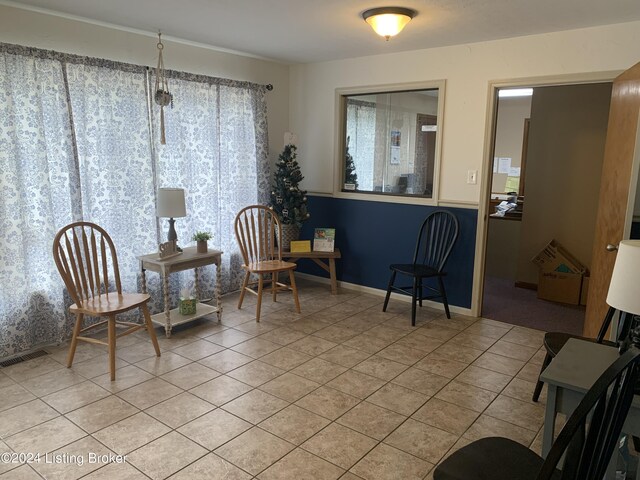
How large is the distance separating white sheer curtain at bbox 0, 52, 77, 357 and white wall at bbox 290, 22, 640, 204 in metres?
2.52

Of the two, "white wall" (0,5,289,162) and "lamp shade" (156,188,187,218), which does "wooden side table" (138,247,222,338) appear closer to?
"lamp shade" (156,188,187,218)

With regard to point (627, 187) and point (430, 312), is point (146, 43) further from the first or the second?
point (627, 187)

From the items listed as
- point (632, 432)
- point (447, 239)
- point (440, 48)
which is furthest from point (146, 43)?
point (632, 432)

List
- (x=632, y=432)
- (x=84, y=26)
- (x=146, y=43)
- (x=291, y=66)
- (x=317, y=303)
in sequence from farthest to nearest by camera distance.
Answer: (x=291, y=66)
(x=317, y=303)
(x=146, y=43)
(x=84, y=26)
(x=632, y=432)

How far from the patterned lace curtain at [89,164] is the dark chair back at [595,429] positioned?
11.1 feet

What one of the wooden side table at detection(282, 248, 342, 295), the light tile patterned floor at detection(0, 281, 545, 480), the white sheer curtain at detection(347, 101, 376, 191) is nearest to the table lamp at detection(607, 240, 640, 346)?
the light tile patterned floor at detection(0, 281, 545, 480)

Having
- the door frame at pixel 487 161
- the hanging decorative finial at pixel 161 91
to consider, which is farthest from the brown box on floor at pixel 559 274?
the hanging decorative finial at pixel 161 91

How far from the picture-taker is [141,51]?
12.6ft

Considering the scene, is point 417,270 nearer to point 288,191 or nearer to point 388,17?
point 288,191

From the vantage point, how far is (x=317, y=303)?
15.0 feet

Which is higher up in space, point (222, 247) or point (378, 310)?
point (222, 247)

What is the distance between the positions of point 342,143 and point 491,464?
389 cm

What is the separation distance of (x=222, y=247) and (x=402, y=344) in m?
2.05

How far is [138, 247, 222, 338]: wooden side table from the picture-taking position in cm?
355
